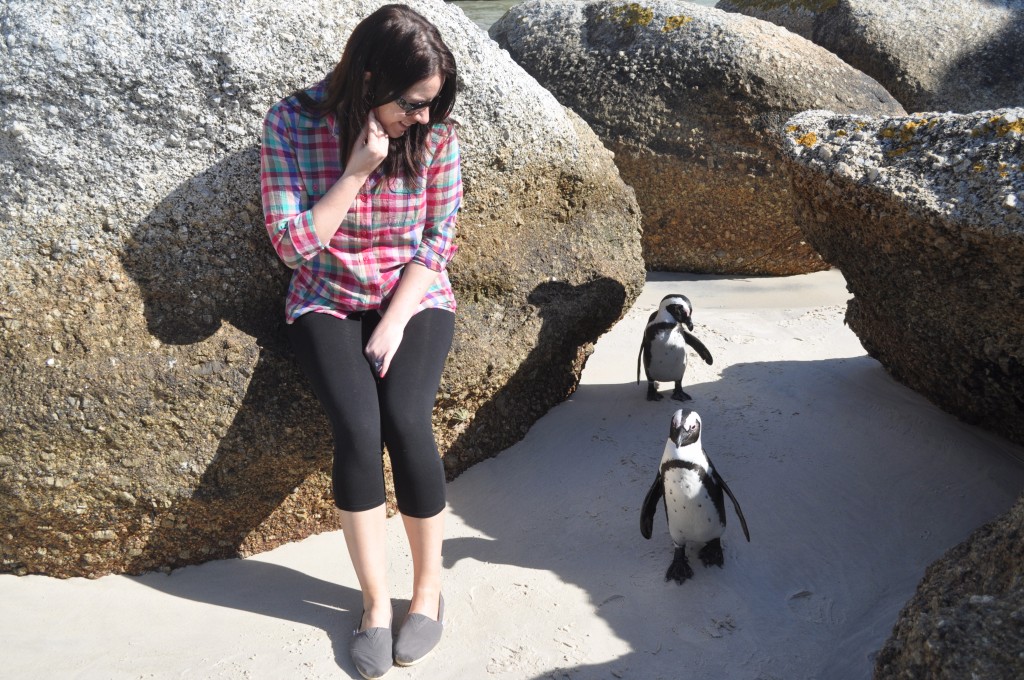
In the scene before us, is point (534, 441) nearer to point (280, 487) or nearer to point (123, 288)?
point (280, 487)

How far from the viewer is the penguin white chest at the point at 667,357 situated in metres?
3.96

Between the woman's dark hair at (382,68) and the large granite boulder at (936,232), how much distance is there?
4.44 feet

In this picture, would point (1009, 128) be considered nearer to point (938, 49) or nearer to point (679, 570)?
point (679, 570)

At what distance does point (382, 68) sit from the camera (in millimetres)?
2670

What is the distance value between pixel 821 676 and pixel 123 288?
88.2 inches

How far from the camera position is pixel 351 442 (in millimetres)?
2688

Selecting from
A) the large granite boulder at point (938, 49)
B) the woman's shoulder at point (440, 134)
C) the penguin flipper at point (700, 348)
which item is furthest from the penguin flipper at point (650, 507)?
the large granite boulder at point (938, 49)

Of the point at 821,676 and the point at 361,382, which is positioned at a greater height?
the point at 361,382

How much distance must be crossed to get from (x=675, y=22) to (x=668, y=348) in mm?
2586

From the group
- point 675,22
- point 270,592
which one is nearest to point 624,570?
point 270,592

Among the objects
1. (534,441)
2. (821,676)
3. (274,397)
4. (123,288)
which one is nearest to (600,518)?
(534,441)

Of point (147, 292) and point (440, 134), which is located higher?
point (440, 134)

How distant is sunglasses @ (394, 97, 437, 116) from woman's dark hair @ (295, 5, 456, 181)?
0.08 feet

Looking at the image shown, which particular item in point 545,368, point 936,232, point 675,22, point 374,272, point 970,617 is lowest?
point 545,368
